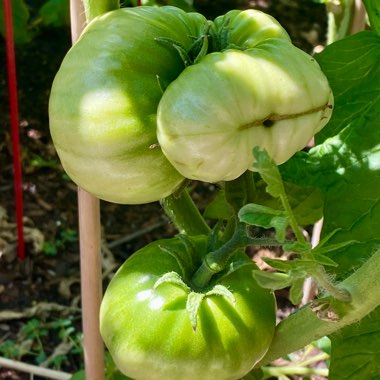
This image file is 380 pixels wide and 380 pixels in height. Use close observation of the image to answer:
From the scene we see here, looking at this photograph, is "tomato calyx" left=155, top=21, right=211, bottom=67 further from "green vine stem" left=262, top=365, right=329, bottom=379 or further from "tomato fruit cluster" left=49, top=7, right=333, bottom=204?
"green vine stem" left=262, top=365, right=329, bottom=379

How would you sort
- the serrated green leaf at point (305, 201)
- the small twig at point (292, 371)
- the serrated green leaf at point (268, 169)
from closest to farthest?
the serrated green leaf at point (268, 169), the serrated green leaf at point (305, 201), the small twig at point (292, 371)

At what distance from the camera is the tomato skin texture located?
66cm

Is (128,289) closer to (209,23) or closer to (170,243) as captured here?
(170,243)

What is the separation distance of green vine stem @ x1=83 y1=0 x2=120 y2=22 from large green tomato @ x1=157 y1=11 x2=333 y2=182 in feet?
0.56

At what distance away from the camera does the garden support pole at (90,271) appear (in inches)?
37.2

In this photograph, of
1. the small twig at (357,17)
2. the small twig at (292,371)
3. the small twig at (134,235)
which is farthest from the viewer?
the small twig at (134,235)

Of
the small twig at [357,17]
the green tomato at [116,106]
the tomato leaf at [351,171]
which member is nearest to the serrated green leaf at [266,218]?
the green tomato at [116,106]

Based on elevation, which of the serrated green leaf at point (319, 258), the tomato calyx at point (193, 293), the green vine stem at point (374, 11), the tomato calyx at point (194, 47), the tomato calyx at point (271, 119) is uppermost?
the tomato calyx at point (194, 47)

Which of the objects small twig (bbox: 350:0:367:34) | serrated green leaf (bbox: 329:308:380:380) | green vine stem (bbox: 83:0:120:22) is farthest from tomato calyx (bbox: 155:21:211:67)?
small twig (bbox: 350:0:367:34)

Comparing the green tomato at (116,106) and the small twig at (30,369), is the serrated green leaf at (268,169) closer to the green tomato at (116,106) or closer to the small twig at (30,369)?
the green tomato at (116,106)

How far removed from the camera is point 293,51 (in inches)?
27.7

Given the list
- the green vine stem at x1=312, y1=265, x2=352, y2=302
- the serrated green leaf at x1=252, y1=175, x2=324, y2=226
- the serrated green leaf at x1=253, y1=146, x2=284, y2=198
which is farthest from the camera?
the serrated green leaf at x1=252, y1=175, x2=324, y2=226

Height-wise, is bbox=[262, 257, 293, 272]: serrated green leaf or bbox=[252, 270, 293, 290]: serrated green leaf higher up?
bbox=[262, 257, 293, 272]: serrated green leaf

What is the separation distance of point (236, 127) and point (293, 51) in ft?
0.34
